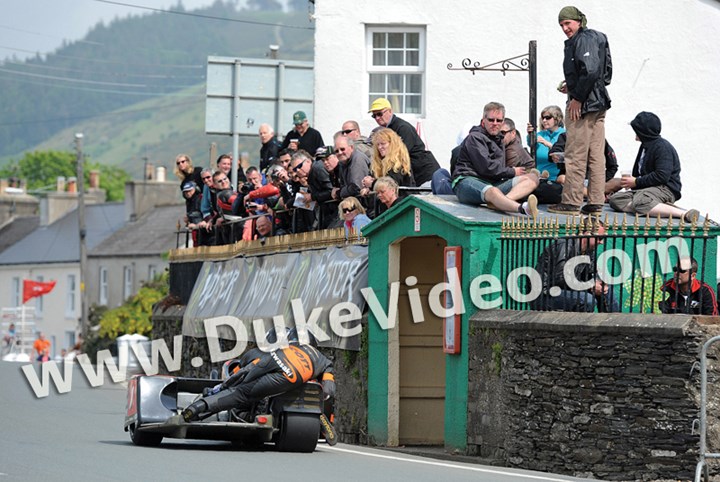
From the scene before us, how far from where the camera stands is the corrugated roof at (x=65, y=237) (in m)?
85.7

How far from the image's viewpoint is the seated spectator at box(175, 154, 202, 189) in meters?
27.9

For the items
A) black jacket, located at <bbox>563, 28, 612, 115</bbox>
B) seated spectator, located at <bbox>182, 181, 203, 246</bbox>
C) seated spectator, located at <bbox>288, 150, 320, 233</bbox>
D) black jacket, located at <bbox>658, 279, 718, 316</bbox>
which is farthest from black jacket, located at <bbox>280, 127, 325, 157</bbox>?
black jacket, located at <bbox>658, 279, 718, 316</bbox>

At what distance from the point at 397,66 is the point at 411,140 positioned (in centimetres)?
723

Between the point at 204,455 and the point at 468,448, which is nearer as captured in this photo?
the point at 204,455

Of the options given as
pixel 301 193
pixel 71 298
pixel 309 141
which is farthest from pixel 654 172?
pixel 71 298

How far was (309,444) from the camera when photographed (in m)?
15.5

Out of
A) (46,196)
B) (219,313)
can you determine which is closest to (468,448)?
(219,313)

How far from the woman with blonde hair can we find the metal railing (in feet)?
10.6

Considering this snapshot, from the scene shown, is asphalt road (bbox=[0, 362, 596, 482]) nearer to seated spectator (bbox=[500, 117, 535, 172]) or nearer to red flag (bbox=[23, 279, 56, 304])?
seated spectator (bbox=[500, 117, 535, 172])

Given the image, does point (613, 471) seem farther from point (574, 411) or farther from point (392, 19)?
point (392, 19)

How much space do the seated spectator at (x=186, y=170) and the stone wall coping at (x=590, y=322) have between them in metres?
12.6

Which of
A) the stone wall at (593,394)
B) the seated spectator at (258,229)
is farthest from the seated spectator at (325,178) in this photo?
the stone wall at (593,394)

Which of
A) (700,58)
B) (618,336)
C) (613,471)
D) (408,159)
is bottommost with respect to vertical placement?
(613,471)

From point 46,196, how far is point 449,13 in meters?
70.2
